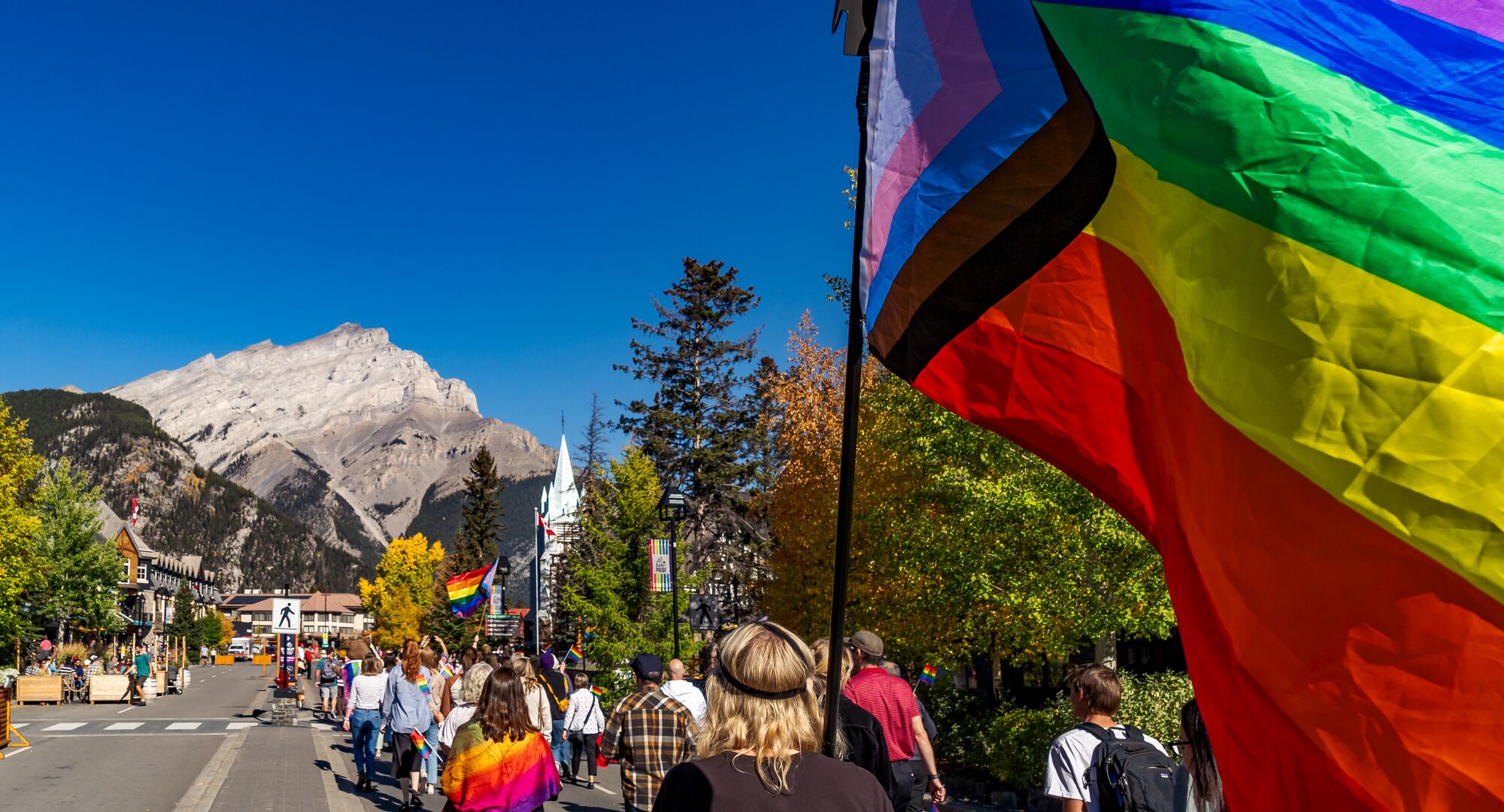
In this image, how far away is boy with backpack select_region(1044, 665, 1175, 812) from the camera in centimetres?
498

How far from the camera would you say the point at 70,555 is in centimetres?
5434

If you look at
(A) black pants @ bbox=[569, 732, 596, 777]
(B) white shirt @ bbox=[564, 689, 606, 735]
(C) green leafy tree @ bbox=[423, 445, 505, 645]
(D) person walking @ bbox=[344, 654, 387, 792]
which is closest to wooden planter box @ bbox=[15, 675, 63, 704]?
(D) person walking @ bbox=[344, 654, 387, 792]

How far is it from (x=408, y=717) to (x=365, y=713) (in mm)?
2586

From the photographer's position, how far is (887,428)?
1700cm

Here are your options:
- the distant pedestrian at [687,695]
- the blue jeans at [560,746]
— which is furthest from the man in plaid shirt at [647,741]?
the blue jeans at [560,746]

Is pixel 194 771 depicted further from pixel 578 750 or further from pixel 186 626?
pixel 186 626

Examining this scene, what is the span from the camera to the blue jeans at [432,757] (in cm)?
1323

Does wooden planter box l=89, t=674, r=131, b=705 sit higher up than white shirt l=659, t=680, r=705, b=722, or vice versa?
white shirt l=659, t=680, r=705, b=722

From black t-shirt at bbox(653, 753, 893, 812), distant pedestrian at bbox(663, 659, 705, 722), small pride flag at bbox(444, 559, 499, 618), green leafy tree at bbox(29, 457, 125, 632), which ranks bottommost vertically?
distant pedestrian at bbox(663, 659, 705, 722)

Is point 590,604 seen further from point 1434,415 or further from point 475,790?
point 1434,415

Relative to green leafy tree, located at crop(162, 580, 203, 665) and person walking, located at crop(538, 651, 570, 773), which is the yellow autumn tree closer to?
green leafy tree, located at crop(162, 580, 203, 665)

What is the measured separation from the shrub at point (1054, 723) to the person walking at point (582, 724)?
5.05 metres

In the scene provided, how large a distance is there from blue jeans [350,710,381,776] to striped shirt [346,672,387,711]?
0.08 m

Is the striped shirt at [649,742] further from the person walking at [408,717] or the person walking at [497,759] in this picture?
the person walking at [408,717]
